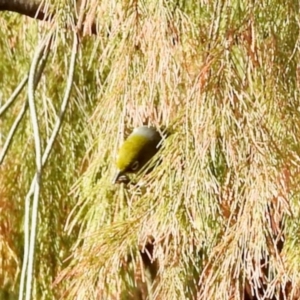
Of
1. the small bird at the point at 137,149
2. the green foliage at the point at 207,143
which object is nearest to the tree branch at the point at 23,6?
the green foliage at the point at 207,143

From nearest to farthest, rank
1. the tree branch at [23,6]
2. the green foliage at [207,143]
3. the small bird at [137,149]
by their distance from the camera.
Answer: the green foliage at [207,143], the small bird at [137,149], the tree branch at [23,6]

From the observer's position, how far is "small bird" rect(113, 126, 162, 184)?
1.08 metres

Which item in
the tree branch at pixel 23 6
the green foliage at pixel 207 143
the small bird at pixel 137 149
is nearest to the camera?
the green foliage at pixel 207 143

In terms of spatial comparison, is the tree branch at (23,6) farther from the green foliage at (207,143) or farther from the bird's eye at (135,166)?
the bird's eye at (135,166)

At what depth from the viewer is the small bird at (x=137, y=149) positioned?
1.08m

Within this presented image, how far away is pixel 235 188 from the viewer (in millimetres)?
968

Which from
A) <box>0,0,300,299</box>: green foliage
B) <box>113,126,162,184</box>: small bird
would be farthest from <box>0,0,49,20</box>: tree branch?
<box>113,126,162,184</box>: small bird

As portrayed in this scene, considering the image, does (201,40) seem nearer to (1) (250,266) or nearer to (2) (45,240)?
(1) (250,266)

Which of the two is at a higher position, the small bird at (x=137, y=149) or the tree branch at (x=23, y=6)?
A: the tree branch at (x=23, y=6)

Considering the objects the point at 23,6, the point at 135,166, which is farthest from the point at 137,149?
the point at 23,6

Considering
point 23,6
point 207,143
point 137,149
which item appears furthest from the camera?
point 23,6

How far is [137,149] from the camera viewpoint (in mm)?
1080

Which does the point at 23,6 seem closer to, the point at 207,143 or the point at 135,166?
the point at 135,166

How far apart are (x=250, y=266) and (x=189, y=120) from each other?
0.64 ft
